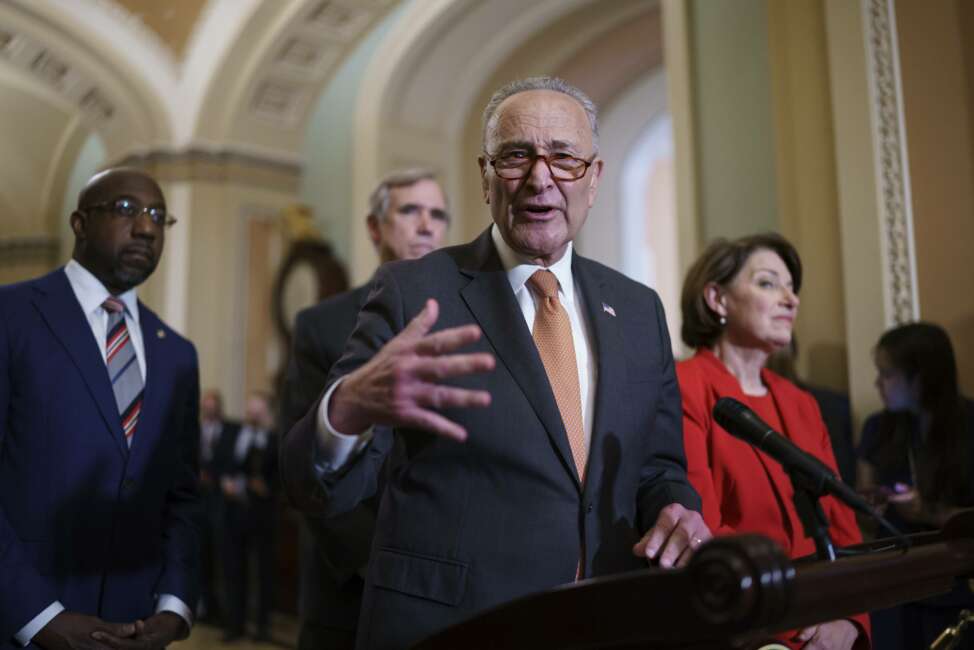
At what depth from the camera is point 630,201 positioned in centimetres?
1050

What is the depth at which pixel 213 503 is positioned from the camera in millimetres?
7922

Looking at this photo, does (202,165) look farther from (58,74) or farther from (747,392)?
(747,392)

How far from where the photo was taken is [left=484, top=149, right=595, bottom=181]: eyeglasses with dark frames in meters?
1.68

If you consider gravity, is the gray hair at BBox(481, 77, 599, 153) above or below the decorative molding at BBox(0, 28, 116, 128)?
below

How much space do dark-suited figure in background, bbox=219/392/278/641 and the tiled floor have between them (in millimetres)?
100

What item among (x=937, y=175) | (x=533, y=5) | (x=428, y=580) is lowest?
(x=428, y=580)

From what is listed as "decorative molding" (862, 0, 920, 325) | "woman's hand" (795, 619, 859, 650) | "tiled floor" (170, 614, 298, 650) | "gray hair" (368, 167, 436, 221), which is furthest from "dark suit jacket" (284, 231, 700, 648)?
"tiled floor" (170, 614, 298, 650)

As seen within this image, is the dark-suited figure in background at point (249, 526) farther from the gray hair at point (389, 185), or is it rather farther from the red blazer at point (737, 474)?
the red blazer at point (737, 474)

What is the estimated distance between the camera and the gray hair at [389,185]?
3.12m

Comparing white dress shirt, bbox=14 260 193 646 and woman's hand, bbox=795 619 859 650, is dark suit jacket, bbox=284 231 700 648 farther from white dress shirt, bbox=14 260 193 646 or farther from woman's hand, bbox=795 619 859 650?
white dress shirt, bbox=14 260 193 646

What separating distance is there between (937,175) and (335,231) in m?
7.26

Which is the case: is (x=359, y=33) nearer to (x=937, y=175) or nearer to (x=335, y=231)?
(x=335, y=231)


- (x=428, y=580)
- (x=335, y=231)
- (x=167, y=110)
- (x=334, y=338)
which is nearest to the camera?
(x=428, y=580)

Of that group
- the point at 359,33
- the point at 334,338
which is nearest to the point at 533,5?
the point at 359,33
